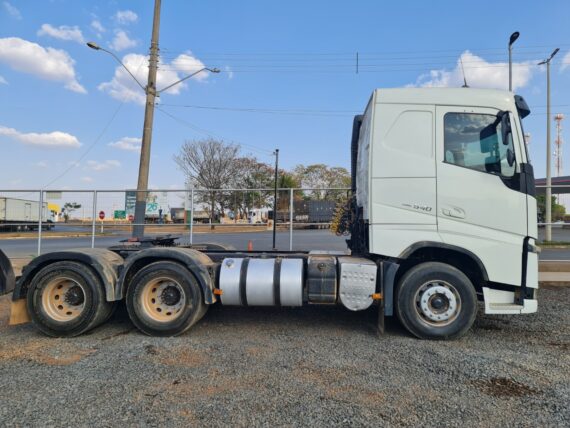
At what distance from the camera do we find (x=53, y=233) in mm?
11828

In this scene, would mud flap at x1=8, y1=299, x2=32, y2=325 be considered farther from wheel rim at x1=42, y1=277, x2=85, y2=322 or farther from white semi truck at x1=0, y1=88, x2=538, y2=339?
wheel rim at x1=42, y1=277, x2=85, y2=322

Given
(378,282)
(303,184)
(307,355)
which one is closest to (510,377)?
(378,282)

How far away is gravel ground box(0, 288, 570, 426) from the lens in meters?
3.01

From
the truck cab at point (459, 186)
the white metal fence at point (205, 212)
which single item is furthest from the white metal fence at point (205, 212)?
the truck cab at point (459, 186)

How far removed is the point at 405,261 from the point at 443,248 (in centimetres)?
53

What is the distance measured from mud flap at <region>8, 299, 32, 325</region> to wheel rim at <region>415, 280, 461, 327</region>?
5.18 m

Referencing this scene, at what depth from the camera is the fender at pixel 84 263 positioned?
502cm

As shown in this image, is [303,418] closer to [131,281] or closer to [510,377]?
[510,377]

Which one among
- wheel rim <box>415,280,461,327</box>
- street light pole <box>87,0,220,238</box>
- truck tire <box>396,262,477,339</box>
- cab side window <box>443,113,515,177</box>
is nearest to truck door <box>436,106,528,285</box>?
cab side window <box>443,113,515,177</box>

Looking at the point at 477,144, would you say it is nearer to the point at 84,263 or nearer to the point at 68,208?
the point at 84,263

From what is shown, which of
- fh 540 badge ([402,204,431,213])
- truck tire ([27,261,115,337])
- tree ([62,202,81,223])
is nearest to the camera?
fh 540 badge ([402,204,431,213])

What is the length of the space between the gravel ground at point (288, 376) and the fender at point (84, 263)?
24.5 inches

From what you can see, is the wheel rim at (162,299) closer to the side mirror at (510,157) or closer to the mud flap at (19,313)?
the mud flap at (19,313)

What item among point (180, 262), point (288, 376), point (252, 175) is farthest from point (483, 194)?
point (252, 175)
